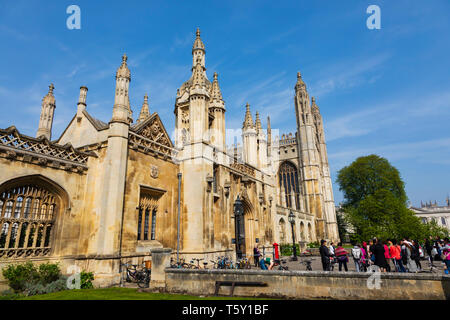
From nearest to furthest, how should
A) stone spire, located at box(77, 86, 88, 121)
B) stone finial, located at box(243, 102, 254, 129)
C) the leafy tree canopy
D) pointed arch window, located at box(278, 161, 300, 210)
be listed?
stone spire, located at box(77, 86, 88, 121), stone finial, located at box(243, 102, 254, 129), the leafy tree canopy, pointed arch window, located at box(278, 161, 300, 210)

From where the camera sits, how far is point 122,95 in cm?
1371

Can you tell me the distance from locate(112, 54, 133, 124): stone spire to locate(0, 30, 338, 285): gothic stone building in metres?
0.05

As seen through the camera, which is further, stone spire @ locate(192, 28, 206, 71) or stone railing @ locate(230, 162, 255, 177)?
stone railing @ locate(230, 162, 255, 177)

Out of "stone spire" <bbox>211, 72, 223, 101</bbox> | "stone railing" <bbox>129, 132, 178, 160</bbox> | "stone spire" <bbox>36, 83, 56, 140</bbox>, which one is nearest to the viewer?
"stone railing" <bbox>129, 132, 178, 160</bbox>

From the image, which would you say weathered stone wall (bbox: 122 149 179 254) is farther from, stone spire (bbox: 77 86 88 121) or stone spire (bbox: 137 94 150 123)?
stone spire (bbox: 137 94 150 123)

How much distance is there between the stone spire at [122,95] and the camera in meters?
13.1

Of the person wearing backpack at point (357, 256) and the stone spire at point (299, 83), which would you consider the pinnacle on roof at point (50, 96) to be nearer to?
the person wearing backpack at point (357, 256)

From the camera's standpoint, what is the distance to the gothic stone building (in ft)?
34.7

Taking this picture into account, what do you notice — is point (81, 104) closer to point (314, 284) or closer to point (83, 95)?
point (83, 95)

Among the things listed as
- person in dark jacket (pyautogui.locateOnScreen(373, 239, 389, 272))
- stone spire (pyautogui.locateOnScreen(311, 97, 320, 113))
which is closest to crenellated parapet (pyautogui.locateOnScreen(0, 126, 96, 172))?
person in dark jacket (pyautogui.locateOnScreen(373, 239, 389, 272))

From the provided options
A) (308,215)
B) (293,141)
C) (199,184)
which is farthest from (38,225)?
(293,141)

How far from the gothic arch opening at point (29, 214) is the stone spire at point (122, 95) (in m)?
4.22

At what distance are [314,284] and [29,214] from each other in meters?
10.8
